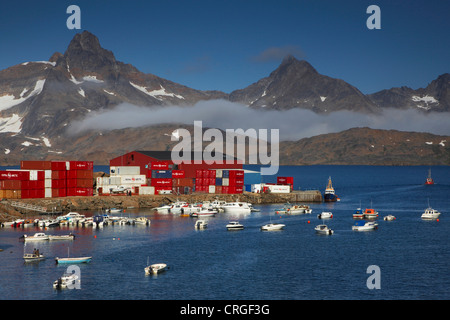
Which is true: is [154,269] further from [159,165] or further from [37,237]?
[159,165]

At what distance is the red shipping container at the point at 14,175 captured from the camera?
350ft

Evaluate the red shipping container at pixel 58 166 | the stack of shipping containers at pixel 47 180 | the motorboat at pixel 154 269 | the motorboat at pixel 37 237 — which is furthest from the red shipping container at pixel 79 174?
the motorboat at pixel 154 269

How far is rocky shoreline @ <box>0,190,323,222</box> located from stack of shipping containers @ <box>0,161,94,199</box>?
9.38 ft

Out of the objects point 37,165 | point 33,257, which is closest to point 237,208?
point 37,165

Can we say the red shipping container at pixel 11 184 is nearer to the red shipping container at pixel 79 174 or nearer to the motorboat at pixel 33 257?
the red shipping container at pixel 79 174

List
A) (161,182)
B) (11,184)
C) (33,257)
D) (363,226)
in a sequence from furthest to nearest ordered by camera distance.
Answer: (161,182) < (11,184) < (363,226) < (33,257)

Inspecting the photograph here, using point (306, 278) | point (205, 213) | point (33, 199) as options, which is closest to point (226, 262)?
point (306, 278)

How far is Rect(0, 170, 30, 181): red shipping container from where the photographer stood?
107 meters

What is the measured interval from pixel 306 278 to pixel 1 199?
70120 mm

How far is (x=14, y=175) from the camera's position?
107375mm

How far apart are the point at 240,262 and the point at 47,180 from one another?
61237 millimetres

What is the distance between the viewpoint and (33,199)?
108m

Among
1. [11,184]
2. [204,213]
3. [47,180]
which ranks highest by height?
[47,180]

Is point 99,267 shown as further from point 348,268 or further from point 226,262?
point 348,268
